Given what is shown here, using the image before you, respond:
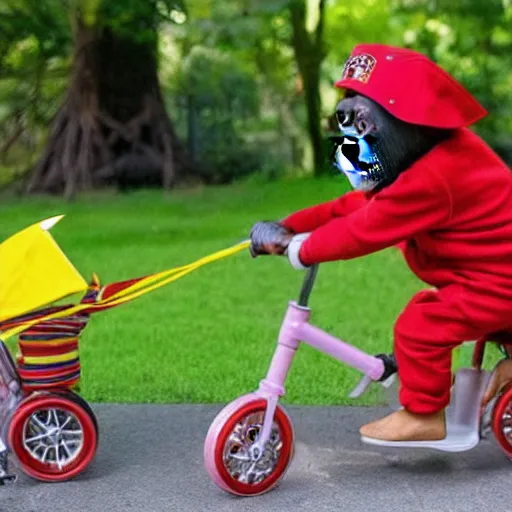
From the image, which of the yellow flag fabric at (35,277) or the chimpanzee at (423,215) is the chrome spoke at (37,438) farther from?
the chimpanzee at (423,215)

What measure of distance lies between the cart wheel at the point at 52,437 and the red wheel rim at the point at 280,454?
1.54 feet

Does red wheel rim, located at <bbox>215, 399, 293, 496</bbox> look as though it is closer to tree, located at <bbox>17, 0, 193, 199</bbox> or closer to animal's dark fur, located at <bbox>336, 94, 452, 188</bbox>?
animal's dark fur, located at <bbox>336, 94, 452, 188</bbox>

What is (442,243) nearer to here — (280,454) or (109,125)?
(280,454)

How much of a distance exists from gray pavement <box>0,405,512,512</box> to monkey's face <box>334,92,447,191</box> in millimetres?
957

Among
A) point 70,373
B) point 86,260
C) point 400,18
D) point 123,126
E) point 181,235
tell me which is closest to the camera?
point 70,373

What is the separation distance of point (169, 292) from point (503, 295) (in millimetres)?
4154

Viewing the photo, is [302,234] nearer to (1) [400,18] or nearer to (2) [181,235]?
(2) [181,235]

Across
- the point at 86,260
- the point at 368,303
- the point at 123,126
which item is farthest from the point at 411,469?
the point at 123,126

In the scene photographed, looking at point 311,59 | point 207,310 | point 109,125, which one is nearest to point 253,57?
point 311,59

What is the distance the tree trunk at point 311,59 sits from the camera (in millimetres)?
15758

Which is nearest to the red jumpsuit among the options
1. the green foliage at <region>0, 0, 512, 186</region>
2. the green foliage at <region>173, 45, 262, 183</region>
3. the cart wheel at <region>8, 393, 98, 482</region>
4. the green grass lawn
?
the cart wheel at <region>8, 393, 98, 482</region>

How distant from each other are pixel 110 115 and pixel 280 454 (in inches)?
474

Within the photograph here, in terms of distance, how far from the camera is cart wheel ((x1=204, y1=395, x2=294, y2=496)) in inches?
120

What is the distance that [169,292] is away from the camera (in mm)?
7031
